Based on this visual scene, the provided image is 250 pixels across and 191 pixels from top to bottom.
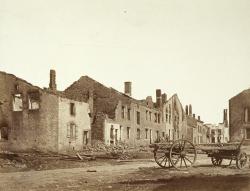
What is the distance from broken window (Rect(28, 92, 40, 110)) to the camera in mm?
35875

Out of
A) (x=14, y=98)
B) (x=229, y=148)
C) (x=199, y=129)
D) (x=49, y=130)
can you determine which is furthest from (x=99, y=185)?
(x=199, y=129)

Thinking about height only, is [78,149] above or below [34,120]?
below

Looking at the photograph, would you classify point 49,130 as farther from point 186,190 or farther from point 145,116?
point 186,190

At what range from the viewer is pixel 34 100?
1427 inches

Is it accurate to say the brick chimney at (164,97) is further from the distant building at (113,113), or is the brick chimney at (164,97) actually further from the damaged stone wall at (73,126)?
the damaged stone wall at (73,126)

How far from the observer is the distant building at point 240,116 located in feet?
149

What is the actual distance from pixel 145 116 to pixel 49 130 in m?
18.4

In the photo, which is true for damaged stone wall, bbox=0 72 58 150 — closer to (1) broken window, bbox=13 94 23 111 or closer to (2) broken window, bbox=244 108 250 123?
(1) broken window, bbox=13 94 23 111

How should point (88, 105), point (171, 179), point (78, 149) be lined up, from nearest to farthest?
point (171, 179)
point (78, 149)
point (88, 105)

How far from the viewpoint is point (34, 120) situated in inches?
1393

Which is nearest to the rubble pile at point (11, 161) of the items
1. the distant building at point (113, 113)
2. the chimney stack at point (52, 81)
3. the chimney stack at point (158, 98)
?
the chimney stack at point (52, 81)

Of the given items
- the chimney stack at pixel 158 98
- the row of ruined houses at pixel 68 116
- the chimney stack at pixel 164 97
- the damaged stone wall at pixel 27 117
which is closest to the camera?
the damaged stone wall at pixel 27 117

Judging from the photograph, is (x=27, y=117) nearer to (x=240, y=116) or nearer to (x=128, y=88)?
(x=128, y=88)

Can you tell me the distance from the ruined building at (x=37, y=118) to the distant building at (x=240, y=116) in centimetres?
1927
